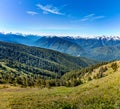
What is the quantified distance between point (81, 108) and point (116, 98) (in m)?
9.36

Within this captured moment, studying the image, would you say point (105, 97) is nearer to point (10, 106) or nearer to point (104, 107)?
point (104, 107)

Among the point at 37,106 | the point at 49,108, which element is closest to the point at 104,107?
the point at 49,108

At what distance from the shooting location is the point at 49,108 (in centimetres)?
Answer: 4378

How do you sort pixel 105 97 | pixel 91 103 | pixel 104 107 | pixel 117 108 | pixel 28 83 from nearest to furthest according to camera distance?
pixel 117 108 → pixel 104 107 → pixel 91 103 → pixel 105 97 → pixel 28 83

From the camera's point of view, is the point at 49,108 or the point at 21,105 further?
the point at 21,105

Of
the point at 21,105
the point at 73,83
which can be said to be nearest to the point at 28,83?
the point at 73,83

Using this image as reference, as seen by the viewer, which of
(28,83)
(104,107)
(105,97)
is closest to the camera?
(104,107)

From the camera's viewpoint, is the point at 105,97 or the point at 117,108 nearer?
the point at 117,108

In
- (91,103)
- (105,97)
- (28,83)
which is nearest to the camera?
(91,103)

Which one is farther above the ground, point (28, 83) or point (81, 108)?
point (81, 108)

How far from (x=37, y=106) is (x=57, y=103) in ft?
13.6

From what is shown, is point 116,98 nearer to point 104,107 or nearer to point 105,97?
point 105,97

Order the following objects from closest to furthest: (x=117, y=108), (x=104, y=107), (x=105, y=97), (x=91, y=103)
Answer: (x=117, y=108), (x=104, y=107), (x=91, y=103), (x=105, y=97)

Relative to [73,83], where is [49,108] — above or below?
above
